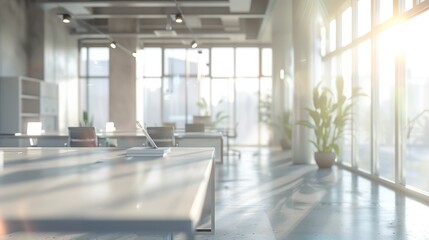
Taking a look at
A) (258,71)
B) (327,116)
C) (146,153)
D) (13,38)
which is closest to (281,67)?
(258,71)

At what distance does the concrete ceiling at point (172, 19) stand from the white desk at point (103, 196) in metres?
7.78

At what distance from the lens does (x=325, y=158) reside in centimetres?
855

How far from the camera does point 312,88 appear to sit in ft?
30.4

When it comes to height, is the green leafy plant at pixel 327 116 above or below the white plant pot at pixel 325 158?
above

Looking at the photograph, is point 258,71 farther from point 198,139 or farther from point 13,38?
point 198,139

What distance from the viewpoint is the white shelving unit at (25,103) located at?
976cm

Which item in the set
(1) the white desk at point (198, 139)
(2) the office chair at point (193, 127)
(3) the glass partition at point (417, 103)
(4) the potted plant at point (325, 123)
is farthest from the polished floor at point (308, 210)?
(2) the office chair at point (193, 127)

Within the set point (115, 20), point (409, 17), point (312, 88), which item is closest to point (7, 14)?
point (115, 20)

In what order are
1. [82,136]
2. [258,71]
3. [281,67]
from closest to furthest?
[82,136] < [281,67] < [258,71]

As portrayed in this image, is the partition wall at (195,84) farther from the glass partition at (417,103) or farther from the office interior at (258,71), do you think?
the glass partition at (417,103)

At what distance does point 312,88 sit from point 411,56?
11.1ft

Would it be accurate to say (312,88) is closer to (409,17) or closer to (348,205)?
(409,17)

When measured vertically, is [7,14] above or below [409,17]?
above

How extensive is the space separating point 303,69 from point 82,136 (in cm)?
483
